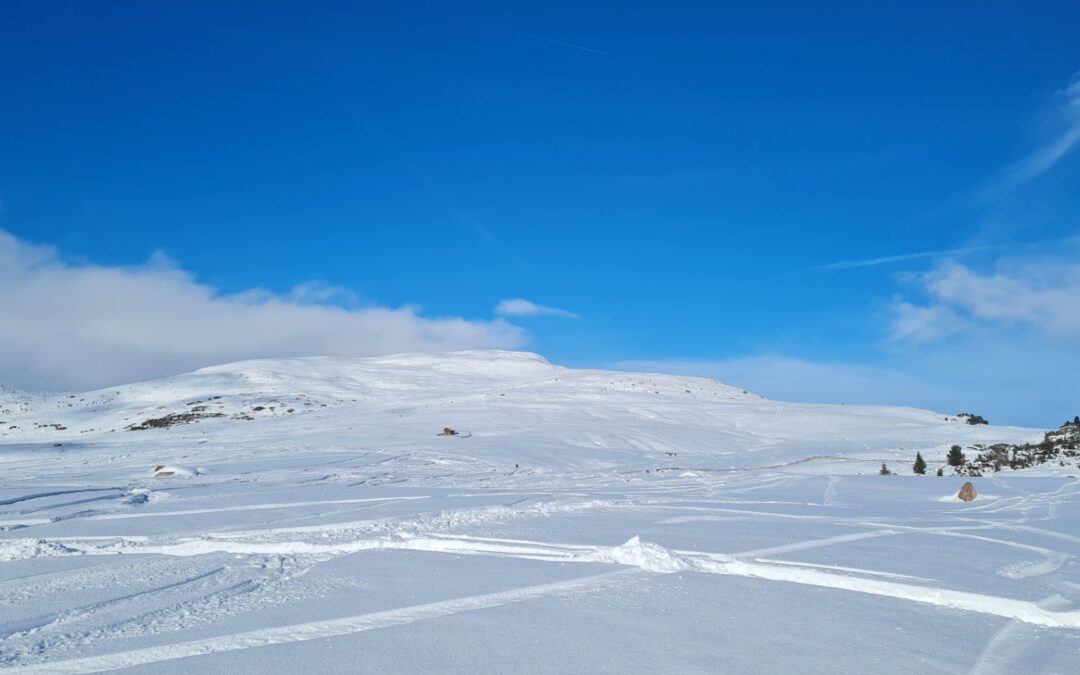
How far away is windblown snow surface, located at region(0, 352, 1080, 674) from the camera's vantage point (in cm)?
413

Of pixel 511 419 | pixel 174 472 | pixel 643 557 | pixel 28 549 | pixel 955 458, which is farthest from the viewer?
pixel 511 419

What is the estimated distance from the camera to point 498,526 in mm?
8773

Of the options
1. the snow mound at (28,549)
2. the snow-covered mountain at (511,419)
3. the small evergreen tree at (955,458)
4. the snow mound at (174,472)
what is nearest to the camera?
the snow mound at (28,549)

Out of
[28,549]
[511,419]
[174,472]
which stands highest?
[511,419]

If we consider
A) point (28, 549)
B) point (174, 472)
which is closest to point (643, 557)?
point (28, 549)

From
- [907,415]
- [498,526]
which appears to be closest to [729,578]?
[498,526]

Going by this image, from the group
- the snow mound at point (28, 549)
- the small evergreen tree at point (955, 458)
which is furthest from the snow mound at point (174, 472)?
the small evergreen tree at point (955, 458)

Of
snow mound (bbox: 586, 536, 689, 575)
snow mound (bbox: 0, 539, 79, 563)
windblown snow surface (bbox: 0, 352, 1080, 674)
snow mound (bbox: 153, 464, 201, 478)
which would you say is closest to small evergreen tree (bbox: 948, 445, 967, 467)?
windblown snow surface (bbox: 0, 352, 1080, 674)

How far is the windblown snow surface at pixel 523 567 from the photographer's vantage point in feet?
13.5

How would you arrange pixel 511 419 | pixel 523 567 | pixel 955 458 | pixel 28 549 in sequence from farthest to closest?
1. pixel 511 419
2. pixel 955 458
3. pixel 28 549
4. pixel 523 567

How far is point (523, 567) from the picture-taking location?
637 centimetres

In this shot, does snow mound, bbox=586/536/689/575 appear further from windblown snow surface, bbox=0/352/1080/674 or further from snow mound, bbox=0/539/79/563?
snow mound, bbox=0/539/79/563

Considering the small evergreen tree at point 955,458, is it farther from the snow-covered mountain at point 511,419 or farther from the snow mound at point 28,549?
the snow mound at point 28,549

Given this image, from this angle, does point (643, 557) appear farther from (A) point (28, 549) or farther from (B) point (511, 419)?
(B) point (511, 419)
